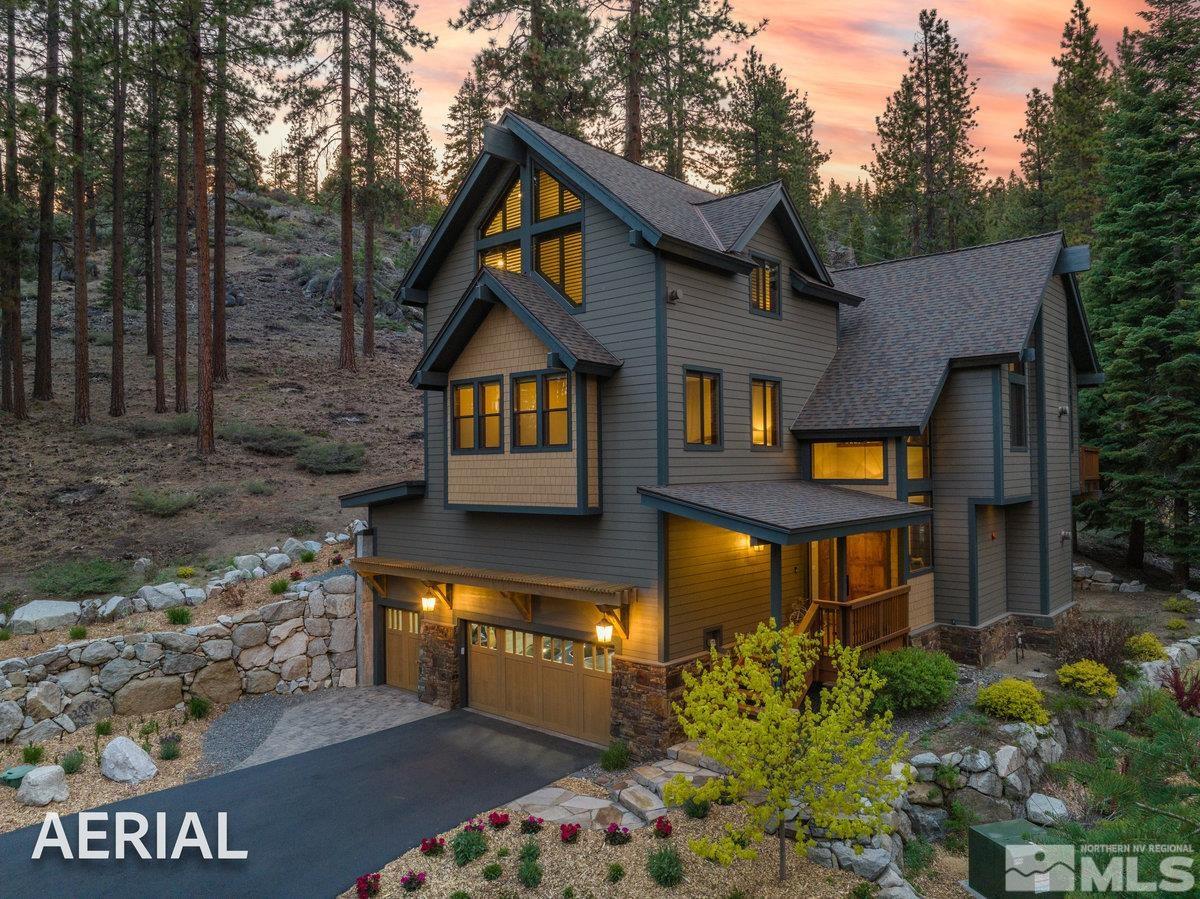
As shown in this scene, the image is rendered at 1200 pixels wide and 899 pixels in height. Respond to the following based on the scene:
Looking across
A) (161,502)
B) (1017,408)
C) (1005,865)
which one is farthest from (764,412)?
(161,502)

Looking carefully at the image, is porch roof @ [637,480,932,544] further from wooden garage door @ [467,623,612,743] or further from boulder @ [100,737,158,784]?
boulder @ [100,737,158,784]

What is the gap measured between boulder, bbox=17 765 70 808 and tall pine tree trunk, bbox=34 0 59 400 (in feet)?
53.4

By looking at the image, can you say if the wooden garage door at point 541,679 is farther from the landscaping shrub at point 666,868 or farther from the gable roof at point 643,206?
the gable roof at point 643,206

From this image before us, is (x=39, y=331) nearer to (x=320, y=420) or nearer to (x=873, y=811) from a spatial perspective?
(x=320, y=420)

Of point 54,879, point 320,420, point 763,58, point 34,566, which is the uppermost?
point 763,58

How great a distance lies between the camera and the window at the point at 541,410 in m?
11.6

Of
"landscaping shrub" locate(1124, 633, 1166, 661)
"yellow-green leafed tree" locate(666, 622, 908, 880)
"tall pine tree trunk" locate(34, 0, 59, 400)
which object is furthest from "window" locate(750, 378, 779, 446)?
"tall pine tree trunk" locate(34, 0, 59, 400)

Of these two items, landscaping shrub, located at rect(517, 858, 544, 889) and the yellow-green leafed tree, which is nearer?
the yellow-green leafed tree

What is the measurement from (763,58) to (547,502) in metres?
29.4

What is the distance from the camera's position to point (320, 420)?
24.6 m

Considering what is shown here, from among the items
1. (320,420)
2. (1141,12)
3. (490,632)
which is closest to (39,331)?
(320,420)

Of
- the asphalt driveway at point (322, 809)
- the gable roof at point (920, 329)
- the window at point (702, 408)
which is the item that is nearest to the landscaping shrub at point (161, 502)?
the asphalt driveway at point (322, 809)

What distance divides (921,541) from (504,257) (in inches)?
397

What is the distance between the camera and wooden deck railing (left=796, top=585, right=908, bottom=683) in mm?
11031
